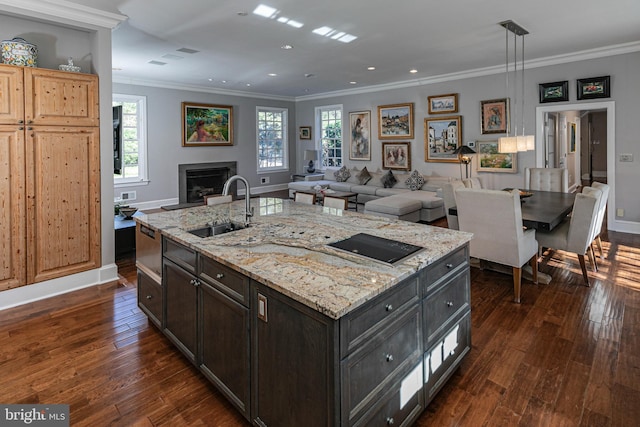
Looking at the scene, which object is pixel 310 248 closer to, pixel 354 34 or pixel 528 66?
pixel 354 34

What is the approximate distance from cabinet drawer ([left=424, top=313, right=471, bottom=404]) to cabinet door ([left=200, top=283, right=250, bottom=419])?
35.8 inches

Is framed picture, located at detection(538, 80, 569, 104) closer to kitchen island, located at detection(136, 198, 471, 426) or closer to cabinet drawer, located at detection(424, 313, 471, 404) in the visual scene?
kitchen island, located at detection(136, 198, 471, 426)

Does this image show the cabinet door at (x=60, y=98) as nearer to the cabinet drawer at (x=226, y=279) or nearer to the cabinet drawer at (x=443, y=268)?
the cabinet drawer at (x=226, y=279)

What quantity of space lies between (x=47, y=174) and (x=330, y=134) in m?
7.35

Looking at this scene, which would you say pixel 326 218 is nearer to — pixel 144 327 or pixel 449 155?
pixel 144 327

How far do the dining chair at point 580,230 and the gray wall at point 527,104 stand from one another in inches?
105

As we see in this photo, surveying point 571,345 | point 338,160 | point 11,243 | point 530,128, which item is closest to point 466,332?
point 571,345

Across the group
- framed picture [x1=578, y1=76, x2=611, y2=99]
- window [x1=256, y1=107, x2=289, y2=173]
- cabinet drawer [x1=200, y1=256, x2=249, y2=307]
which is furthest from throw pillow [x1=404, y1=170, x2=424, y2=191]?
cabinet drawer [x1=200, y1=256, x2=249, y2=307]

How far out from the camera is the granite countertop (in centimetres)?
143

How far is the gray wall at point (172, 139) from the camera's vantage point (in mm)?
7688

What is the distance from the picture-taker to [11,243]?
321 centimetres

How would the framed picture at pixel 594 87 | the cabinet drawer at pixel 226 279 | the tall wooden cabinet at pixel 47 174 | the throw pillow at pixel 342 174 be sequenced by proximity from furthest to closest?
the throw pillow at pixel 342 174 → the framed picture at pixel 594 87 → the tall wooden cabinet at pixel 47 174 → the cabinet drawer at pixel 226 279

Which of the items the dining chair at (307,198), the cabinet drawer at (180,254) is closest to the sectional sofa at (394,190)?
the dining chair at (307,198)

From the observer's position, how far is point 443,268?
1.95 metres
